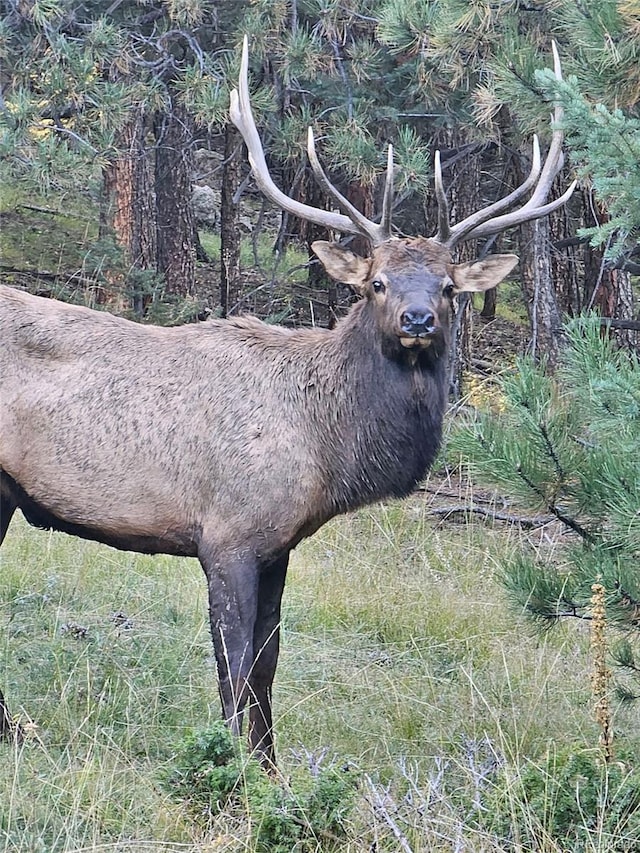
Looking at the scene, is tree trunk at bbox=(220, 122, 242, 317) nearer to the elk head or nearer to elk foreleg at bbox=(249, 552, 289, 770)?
the elk head

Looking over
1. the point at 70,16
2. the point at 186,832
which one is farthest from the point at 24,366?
the point at 70,16

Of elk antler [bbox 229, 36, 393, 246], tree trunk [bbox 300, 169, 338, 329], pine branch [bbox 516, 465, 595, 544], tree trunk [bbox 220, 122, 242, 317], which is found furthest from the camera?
tree trunk [bbox 300, 169, 338, 329]

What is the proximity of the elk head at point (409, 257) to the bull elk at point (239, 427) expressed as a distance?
0.01 metres

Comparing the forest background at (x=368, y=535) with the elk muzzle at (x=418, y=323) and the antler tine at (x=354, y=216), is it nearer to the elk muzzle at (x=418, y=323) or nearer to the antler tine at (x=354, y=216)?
the elk muzzle at (x=418, y=323)

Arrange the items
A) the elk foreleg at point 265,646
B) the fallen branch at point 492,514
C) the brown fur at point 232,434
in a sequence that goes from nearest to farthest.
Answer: the brown fur at point 232,434 < the elk foreleg at point 265,646 < the fallen branch at point 492,514

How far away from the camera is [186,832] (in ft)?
12.7

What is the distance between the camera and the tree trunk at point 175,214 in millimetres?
11297

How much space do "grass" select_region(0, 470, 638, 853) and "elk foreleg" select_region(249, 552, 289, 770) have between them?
162 millimetres

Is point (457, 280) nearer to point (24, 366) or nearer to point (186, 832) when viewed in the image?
point (24, 366)

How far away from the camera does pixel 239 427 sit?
502cm

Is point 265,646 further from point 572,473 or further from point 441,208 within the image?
point 441,208

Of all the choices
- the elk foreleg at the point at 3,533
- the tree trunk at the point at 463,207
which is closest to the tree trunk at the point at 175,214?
the tree trunk at the point at 463,207

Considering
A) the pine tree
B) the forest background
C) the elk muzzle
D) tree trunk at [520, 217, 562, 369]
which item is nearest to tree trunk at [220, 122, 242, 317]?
the forest background

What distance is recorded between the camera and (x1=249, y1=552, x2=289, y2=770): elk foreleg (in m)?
5.05
